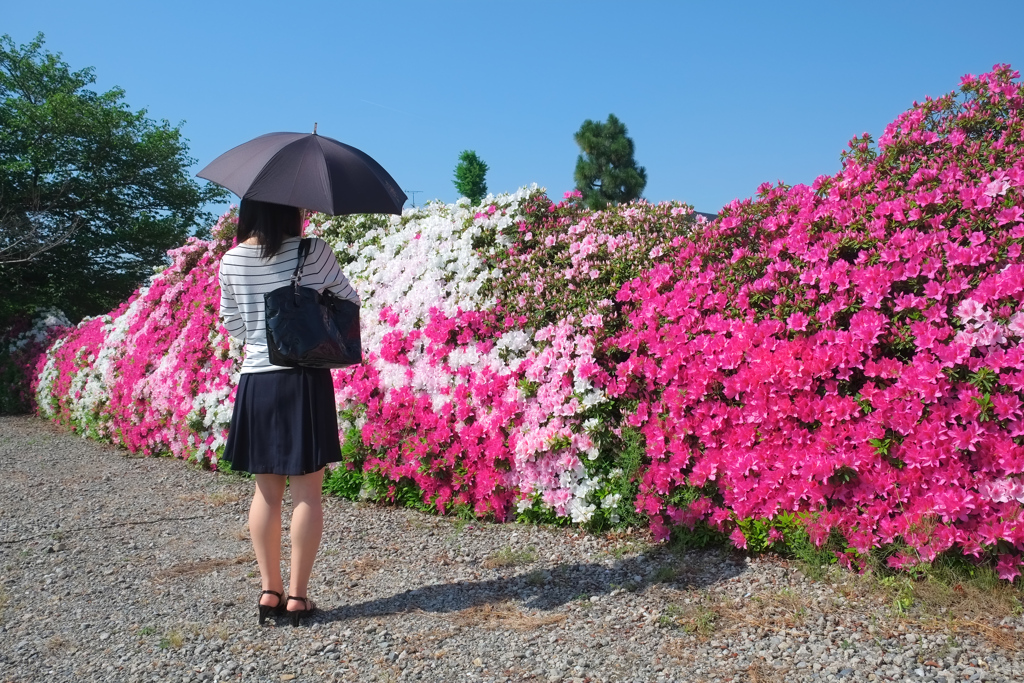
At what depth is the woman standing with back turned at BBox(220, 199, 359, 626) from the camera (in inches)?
122

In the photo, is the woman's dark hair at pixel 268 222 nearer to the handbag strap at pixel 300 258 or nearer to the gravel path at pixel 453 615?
the handbag strap at pixel 300 258

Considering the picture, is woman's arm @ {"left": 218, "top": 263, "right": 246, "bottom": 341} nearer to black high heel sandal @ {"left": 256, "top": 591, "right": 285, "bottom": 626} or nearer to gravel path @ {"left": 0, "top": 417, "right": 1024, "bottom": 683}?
black high heel sandal @ {"left": 256, "top": 591, "right": 285, "bottom": 626}

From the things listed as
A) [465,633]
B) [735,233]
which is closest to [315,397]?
[465,633]

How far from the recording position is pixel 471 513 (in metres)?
4.80

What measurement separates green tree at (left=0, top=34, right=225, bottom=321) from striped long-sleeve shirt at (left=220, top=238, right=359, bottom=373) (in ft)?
47.4

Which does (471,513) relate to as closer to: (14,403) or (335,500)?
(335,500)

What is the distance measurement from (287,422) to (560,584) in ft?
4.90

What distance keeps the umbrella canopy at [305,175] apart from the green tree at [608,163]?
1030 inches

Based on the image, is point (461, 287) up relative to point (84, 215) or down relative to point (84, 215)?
down

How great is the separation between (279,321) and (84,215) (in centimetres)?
1761

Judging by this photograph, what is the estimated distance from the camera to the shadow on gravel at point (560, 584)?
3.43 meters

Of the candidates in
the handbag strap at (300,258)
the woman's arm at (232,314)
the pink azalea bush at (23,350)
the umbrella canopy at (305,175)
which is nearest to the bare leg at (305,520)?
the woman's arm at (232,314)

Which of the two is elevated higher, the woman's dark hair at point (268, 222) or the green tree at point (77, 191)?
the green tree at point (77, 191)

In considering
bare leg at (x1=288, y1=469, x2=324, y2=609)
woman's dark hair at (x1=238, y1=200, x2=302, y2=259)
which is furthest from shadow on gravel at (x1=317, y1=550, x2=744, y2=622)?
woman's dark hair at (x1=238, y1=200, x2=302, y2=259)
